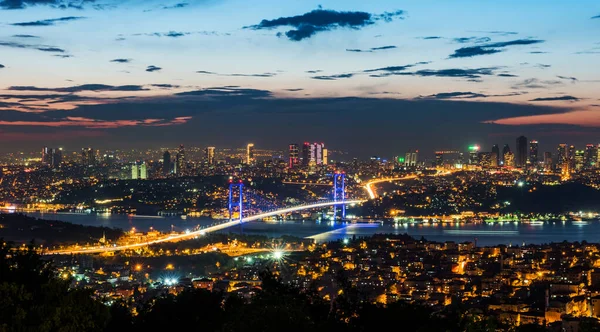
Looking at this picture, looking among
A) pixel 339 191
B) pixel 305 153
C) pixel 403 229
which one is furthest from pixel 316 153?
pixel 403 229

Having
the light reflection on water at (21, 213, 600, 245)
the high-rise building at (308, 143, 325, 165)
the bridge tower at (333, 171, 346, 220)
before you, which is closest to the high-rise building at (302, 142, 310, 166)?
the high-rise building at (308, 143, 325, 165)

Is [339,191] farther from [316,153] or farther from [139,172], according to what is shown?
[139,172]

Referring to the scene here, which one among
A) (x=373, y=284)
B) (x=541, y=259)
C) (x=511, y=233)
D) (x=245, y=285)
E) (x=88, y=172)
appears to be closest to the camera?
(x=245, y=285)

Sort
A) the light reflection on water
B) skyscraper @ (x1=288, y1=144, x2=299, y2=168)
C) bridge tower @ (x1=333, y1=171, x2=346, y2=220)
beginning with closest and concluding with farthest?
the light reflection on water → bridge tower @ (x1=333, y1=171, x2=346, y2=220) → skyscraper @ (x1=288, y1=144, x2=299, y2=168)

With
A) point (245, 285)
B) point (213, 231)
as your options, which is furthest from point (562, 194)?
point (245, 285)

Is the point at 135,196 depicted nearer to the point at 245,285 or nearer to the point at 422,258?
the point at 422,258

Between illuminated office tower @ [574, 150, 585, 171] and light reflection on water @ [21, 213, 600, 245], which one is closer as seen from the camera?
light reflection on water @ [21, 213, 600, 245]

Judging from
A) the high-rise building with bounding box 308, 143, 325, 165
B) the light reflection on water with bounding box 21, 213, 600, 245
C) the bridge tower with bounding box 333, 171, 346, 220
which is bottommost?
the light reflection on water with bounding box 21, 213, 600, 245

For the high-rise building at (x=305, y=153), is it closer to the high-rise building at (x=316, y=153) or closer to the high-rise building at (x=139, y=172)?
the high-rise building at (x=316, y=153)

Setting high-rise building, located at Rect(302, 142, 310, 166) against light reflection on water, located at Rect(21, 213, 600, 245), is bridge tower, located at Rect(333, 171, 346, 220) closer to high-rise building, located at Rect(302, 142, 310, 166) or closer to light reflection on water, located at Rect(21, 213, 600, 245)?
light reflection on water, located at Rect(21, 213, 600, 245)
